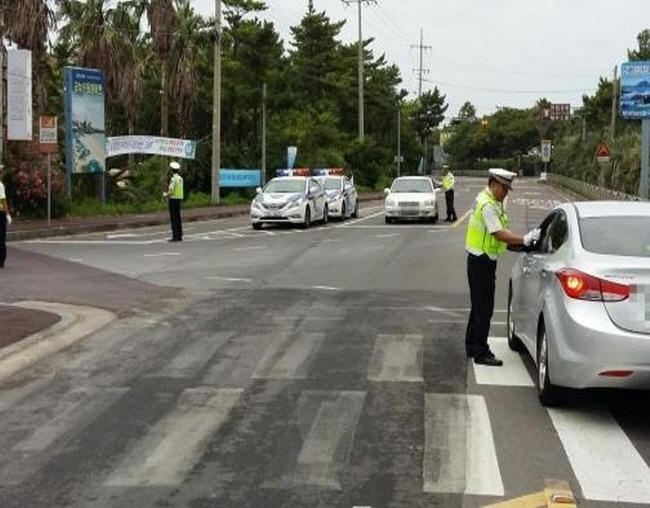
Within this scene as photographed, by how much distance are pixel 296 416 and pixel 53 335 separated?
13.1 feet

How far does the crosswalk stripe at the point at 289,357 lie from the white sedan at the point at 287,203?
17130 millimetres

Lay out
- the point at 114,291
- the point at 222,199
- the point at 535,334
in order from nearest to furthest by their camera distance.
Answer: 1. the point at 535,334
2. the point at 114,291
3. the point at 222,199

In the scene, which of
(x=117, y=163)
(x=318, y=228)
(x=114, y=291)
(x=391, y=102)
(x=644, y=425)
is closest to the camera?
(x=644, y=425)

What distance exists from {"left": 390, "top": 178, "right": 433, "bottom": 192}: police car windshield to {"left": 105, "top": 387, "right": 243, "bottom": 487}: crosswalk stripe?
23104 mm

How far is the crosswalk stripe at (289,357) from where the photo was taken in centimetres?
802

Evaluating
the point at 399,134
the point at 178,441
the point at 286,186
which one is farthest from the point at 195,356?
the point at 399,134

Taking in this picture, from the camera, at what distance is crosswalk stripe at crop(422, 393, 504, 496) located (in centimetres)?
527

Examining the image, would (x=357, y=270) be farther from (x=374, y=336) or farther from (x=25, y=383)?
(x=25, y=383)

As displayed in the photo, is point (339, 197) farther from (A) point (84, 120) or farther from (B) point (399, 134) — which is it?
(B) point (399, 134)

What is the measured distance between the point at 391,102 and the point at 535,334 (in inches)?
3412

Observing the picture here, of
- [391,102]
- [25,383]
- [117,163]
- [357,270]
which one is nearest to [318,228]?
[357,270]

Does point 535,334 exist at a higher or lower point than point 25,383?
higher

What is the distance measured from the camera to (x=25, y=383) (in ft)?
25.3

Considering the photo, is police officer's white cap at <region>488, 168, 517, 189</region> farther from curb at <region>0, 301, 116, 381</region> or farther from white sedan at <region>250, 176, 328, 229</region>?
white sedan at <region>250, 176, 328, 229</region>
